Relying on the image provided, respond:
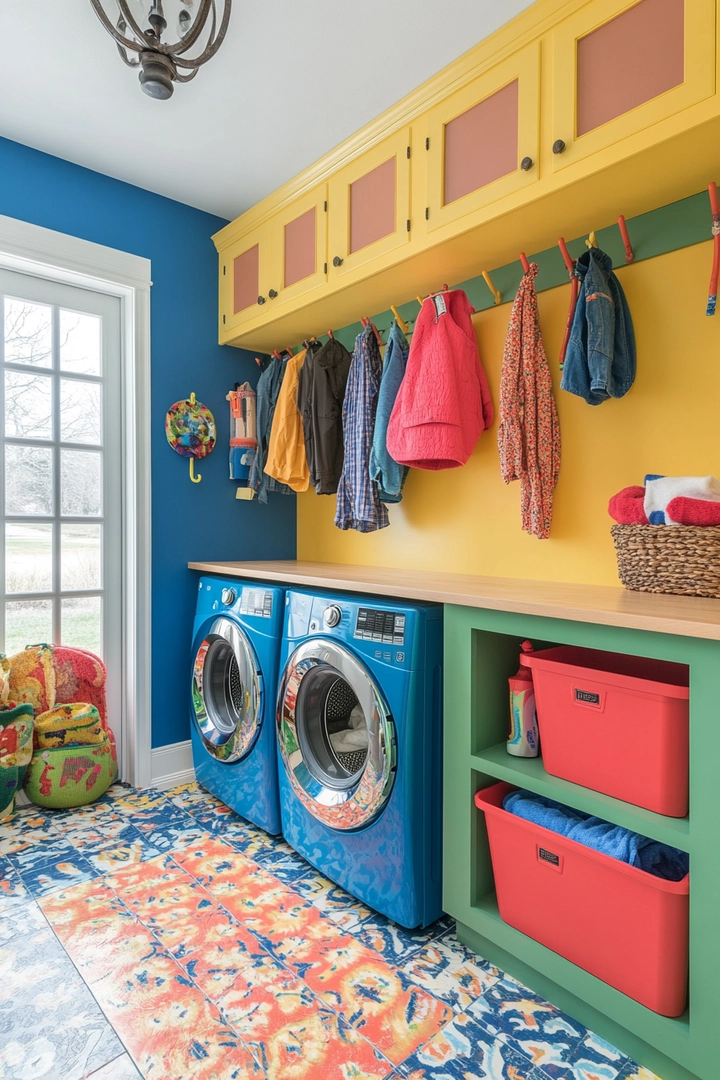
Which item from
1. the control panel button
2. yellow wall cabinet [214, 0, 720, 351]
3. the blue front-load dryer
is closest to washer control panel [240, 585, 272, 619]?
the blue front-load dryer

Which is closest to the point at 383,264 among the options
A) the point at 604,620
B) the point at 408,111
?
the point at 408,111

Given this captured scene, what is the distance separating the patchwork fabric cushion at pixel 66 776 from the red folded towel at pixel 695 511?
222 cm

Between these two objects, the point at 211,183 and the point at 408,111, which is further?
the point at 211,183

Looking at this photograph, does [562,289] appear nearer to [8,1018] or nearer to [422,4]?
[422,4]

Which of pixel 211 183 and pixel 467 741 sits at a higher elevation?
pixel 211 183

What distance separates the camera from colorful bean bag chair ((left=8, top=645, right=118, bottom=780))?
240cm

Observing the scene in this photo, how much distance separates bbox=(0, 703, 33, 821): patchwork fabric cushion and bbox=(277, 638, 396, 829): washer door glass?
39.8 inches

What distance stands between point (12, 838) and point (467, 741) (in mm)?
1697

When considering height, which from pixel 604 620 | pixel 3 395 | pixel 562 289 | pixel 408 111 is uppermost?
pixel 408 111

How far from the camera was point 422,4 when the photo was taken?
165cm

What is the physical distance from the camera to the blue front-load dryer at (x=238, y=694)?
7.07 feet

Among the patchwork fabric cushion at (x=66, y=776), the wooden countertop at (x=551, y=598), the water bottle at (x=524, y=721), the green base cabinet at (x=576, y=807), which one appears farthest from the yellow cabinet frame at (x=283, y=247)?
the patchwork fabric cushion at (x=66, y=776)

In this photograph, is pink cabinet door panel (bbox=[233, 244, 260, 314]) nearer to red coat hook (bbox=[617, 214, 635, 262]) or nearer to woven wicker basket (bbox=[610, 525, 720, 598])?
red coat hook (bbox=[617, 214, 635, 262])

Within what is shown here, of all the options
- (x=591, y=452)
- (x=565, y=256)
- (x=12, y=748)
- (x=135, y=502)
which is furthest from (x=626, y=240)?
(x=12, y=748)
